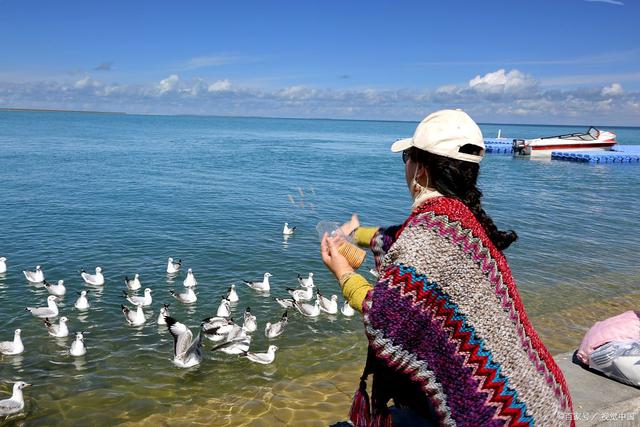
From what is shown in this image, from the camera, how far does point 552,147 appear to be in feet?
241

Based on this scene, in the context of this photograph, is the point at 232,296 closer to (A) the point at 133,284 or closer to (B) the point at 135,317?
(B) the point at 135,317

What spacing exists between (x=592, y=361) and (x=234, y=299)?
11.0m

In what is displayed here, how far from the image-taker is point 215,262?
19.1 m

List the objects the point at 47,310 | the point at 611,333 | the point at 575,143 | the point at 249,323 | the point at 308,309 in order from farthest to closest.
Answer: the point at 575,143
the point at 308,309
the point at 47,310
the point at 249,323
the point at 611,333

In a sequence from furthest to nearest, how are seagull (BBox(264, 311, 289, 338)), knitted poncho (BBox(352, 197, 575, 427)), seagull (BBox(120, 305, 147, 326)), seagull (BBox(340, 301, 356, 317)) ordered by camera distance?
1. seagull (BBox(340, 301, 356, 317))
2. seagull (BBox(120, 305, 147, 326))
3. seagull (BBox(264, 311, 289, 338))
4. knitted poncho (BBox(352, 197, 575, 427))

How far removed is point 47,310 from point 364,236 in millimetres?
13072

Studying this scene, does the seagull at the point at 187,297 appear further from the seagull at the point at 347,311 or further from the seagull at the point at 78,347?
the seagull at the point at 347,311

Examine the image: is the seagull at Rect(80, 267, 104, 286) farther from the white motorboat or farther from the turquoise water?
the white motorboat

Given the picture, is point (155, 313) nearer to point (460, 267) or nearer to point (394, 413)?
point (394, 413)

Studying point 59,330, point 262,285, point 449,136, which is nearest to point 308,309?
point 262,285

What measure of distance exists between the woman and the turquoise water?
3908mm

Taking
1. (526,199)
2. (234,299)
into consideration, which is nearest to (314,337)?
(234,299)

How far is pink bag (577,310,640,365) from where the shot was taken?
5.88 meters

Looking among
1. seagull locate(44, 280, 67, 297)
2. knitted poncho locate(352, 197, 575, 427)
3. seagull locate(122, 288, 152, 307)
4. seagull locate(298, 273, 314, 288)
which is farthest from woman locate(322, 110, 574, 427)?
seagull locate(44, 280, 67, 297)
